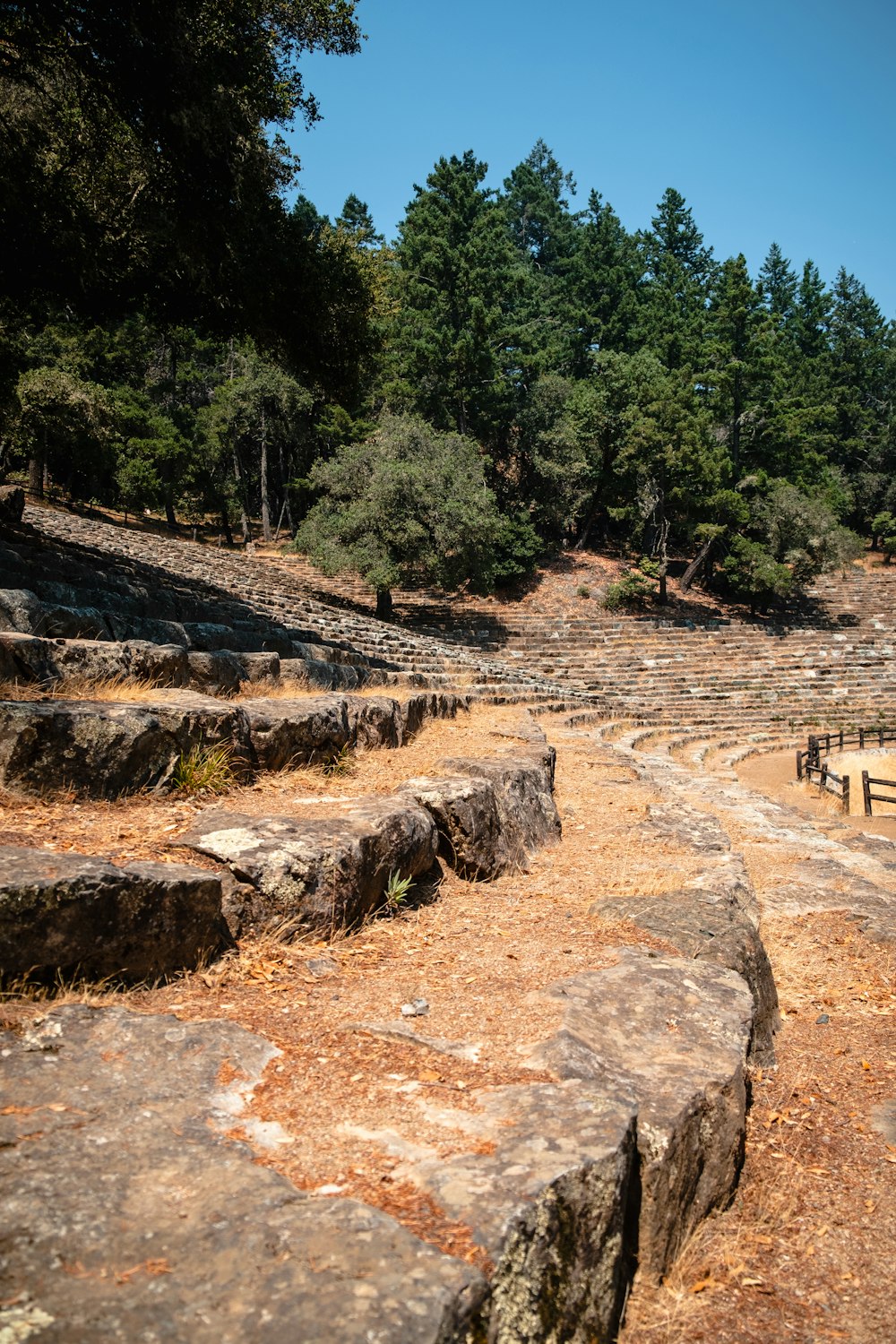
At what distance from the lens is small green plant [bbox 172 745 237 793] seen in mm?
5320

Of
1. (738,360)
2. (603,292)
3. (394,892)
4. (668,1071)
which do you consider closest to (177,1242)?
(668,1071)

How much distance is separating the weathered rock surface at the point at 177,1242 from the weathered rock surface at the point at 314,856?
151 centimetres

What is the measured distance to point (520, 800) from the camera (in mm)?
6934

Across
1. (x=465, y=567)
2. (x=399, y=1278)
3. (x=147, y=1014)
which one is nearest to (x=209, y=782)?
(x=147, y=1014)

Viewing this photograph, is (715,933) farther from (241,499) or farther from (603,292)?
(603,292)

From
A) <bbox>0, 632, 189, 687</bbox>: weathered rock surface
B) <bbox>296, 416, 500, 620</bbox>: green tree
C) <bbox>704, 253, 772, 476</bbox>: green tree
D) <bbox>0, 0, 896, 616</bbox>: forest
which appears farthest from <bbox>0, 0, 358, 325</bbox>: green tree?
<bbox>704, 253, 772, 476</bbox>: green tree

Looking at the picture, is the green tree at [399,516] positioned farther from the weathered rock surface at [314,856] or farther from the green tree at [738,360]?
the weathered rock surface at [314,856]

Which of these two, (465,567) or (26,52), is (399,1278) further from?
(465,567)

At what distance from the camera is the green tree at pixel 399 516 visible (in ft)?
87.8

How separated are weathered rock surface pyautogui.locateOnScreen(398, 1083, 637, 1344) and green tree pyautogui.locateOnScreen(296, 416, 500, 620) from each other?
2387cm

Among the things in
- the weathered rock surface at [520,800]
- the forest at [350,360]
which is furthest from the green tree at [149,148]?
the weathered rock surface at [520,800]

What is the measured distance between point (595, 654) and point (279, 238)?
66.2ft

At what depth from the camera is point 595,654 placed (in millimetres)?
29500

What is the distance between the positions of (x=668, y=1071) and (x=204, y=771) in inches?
133
